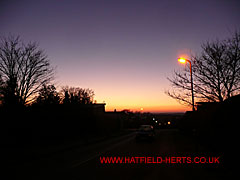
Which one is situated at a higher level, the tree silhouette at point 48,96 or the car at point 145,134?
the tree silhouette at point 48,96

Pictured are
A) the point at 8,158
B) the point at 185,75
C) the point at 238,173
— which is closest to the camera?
the point at 238,173

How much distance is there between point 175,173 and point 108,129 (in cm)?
2956

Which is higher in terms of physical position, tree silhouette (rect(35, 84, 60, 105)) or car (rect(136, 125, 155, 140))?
tree silhouette (rect(35, 84, 60, 105))

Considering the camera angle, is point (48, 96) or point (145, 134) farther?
point (48, 96)

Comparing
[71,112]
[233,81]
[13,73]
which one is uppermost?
[13,73]

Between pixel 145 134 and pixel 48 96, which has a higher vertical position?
pixel 48 96

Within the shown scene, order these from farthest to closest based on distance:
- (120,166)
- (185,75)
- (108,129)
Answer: (108,129) < (185,75) < (120,166)

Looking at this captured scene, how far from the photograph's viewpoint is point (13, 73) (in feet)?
75.6

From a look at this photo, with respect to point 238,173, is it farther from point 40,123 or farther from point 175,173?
point 40,123

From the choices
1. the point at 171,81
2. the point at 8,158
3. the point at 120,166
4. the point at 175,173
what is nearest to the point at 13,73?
the point at 8,158

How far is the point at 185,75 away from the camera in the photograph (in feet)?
67.4

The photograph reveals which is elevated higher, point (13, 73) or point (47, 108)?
point (13, 73)

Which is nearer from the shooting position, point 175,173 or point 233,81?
point 175,173

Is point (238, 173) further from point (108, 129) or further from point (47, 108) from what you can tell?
point (108, 129)
